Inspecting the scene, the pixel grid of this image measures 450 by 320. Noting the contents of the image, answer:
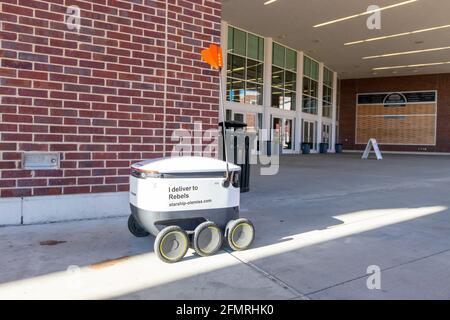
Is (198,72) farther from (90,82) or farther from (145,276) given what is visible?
(145,276)

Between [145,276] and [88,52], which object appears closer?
[145,276]

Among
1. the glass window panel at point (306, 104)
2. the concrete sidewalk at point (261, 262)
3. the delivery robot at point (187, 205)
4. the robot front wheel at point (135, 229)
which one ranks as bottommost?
the concrete sidewalk at point (261, 262)

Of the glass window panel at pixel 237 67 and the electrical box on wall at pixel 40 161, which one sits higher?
the glass window panel at pixel 237 67

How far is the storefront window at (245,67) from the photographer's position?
21.1 metres

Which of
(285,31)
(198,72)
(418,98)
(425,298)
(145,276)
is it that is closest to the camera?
(425,298)

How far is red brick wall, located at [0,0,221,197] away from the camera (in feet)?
15.2

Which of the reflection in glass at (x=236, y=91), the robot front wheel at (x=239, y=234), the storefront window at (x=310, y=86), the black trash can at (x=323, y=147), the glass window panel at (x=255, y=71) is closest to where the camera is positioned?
the robot front wheel at (x=239, y=234)

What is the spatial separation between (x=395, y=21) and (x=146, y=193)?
19290 mm

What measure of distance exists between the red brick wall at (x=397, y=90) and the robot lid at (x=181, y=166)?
3509 cm

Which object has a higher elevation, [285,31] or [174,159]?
[285,31]

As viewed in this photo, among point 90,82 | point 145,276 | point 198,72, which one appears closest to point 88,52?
point 90,82

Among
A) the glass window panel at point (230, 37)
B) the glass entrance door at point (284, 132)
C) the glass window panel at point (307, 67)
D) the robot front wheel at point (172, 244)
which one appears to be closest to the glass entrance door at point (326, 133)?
the glass window panel at point (307, 67)

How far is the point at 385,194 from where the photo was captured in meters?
8.26

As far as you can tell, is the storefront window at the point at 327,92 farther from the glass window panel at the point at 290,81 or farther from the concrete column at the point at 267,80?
the concrete column at the point at 267,80
